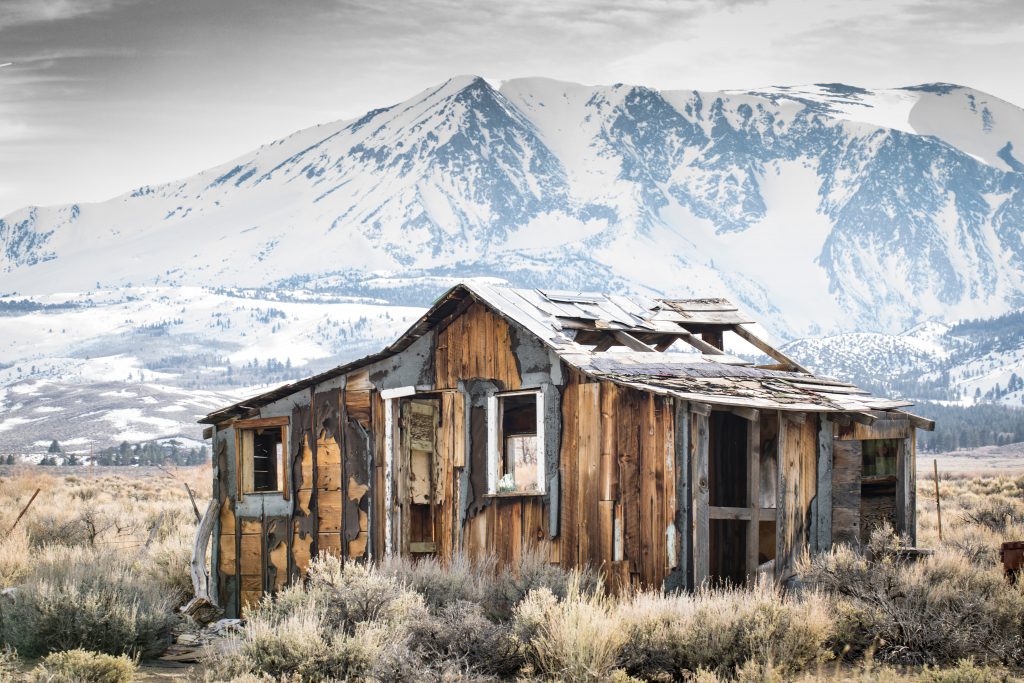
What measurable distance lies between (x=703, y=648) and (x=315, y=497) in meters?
7.32

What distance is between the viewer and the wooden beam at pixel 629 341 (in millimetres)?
16261

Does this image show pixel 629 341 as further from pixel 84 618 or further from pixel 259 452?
pixel 84 618

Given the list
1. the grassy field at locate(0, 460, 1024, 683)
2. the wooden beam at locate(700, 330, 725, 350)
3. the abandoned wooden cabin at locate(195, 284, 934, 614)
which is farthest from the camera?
the wooden beam at locate(700, 330, 725, 350)

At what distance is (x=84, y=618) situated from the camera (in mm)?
13211

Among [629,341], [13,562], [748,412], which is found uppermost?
[629,341]

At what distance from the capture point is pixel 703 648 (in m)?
11.1

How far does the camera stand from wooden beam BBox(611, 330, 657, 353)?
16261mm

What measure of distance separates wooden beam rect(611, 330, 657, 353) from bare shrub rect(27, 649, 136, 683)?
6.91m

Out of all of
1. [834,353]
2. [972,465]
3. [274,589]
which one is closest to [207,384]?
[834,353]

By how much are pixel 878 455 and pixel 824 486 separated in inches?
62.1

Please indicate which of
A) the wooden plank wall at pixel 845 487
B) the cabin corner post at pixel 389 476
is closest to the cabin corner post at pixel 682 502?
the wooden plank wall at pixel 845 487

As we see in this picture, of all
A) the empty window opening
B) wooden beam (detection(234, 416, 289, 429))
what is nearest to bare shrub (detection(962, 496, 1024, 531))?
the empty window opening

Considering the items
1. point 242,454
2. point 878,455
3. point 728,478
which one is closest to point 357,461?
point 242,454

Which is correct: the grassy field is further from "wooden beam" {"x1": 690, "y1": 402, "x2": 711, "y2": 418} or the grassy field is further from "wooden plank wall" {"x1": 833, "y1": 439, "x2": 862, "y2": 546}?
"wooden beam" {"x1": 690, "y1": 402, "x2": 711, "y2": 418}
